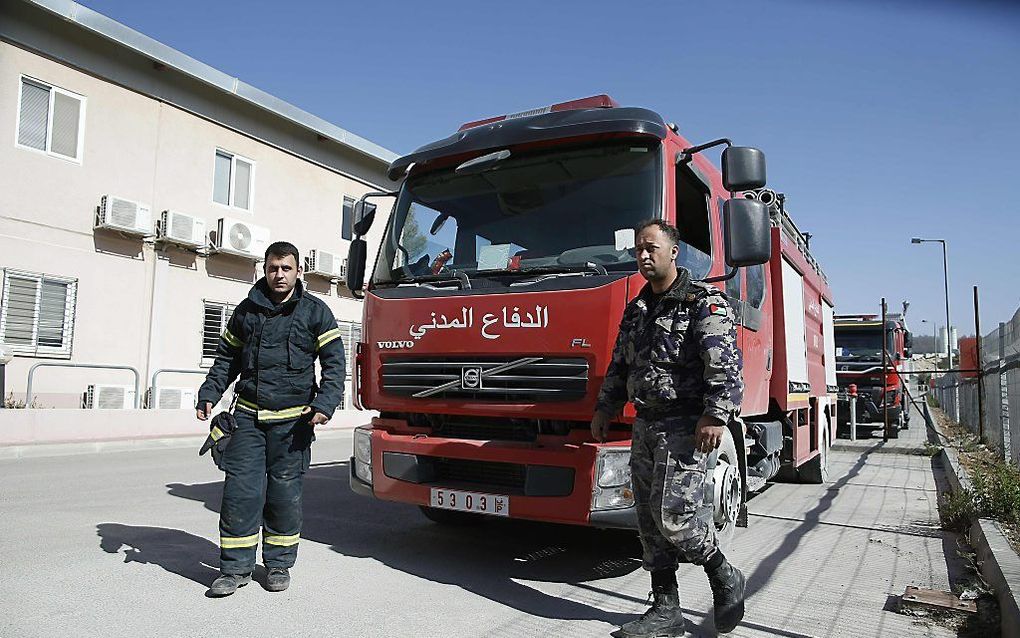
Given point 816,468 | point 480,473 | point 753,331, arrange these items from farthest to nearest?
point 816,468 → point 753,331 → point 480,473

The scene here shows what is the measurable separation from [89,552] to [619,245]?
4037mm

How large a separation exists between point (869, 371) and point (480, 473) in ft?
46.4

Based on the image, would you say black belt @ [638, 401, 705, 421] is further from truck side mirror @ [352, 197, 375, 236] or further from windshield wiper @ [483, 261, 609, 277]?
truck side mirror @ [352, 197, 375, 236]

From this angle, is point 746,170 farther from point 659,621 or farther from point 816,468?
point 816,468

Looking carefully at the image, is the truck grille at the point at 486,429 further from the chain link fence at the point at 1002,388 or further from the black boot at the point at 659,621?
the chain link fence at the point at 1002,388

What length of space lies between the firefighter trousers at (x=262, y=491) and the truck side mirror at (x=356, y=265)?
1.60m

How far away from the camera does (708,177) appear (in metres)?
5.16

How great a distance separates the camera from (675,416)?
3.55 meters

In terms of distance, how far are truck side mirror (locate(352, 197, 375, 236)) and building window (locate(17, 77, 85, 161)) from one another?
31.4ft

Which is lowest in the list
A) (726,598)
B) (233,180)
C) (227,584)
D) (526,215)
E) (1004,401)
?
(227,584)

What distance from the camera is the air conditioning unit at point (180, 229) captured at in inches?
545

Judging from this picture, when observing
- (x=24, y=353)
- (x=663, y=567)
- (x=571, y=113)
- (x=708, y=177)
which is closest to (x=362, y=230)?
(x=571, y=113)

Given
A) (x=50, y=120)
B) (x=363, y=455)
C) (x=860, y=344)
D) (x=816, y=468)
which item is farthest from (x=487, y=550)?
(x=860, y=344)

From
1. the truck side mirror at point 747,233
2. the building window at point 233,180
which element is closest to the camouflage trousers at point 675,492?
the truck side mirror at point 747,233
